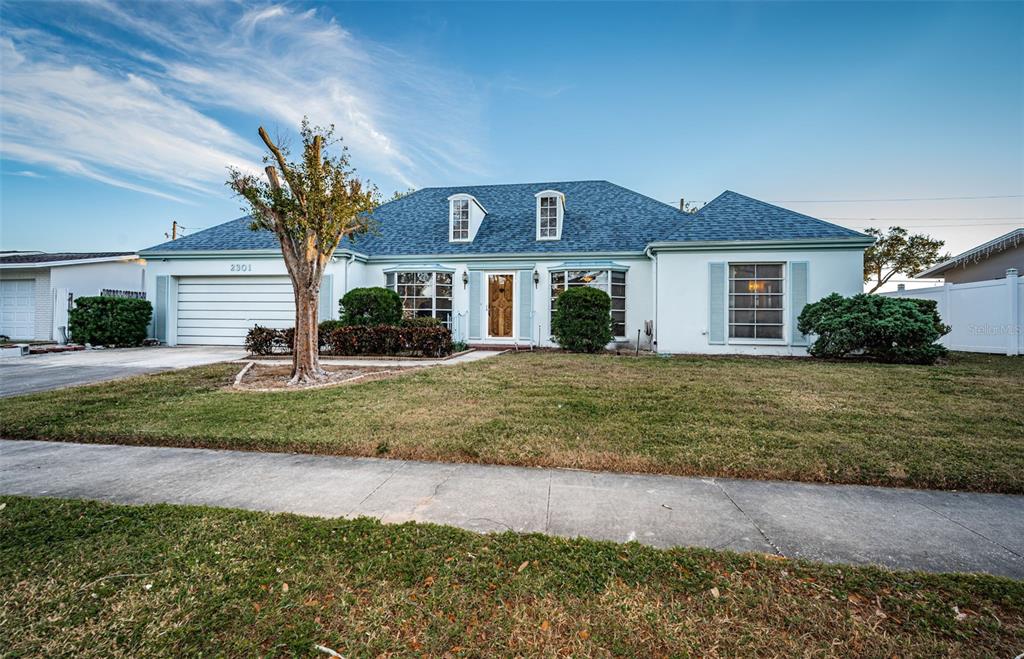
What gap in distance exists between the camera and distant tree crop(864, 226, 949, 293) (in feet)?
80.7

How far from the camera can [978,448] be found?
3492 mm

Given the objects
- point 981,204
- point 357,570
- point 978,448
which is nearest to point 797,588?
point 357,570

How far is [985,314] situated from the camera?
1076 cm

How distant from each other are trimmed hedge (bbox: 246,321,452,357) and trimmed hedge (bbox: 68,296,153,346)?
5332 millimetres

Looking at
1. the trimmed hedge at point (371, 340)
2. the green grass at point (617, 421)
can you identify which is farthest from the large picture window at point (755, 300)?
the trimmed hedge at point (371, 340)

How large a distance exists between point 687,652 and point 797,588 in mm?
699

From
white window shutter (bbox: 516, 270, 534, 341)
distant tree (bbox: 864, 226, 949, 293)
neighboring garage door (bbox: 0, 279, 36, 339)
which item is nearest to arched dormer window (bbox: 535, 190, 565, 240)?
white window shutter (bbox: 516, 270, 534, 341)

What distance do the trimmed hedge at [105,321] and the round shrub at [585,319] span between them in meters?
12.9

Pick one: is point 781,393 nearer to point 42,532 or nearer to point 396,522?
point 396,522

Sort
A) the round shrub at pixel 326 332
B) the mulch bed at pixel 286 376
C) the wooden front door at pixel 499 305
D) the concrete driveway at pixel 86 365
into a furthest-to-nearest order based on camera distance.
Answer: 1. the wooden front door at pixel 499 305
2. the round shrub at pixel 326 332
3. the concrete driveway at pixel 86 365
4. the mulch bed at pixel 286 376

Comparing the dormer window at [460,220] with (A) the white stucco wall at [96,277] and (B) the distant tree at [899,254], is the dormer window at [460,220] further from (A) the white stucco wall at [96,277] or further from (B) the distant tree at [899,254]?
(B) the distant tree at [899,254]

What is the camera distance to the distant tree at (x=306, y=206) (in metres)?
6.81

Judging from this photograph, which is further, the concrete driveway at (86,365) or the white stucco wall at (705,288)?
the white stucco wall at (705,288)

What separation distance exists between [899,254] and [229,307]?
116 feet
